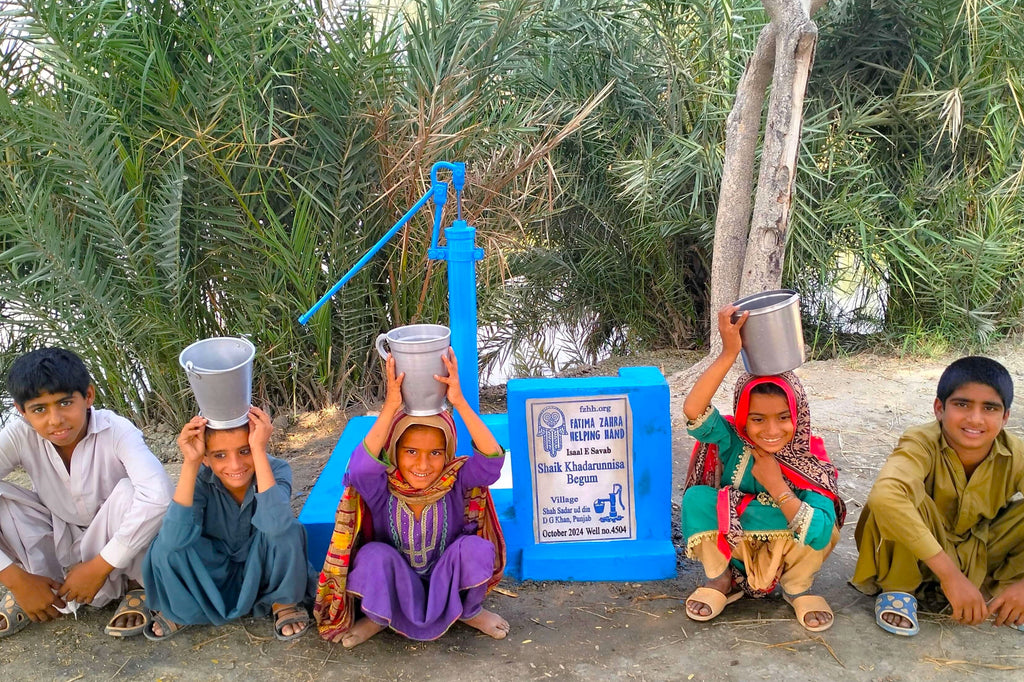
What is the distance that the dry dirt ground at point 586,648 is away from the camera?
2.51m

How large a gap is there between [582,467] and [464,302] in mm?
700

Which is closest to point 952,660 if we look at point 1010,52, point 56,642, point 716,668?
point 716,668

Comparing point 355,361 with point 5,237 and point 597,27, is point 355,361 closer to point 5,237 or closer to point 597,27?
point 5,237

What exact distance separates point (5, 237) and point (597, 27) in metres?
3.56

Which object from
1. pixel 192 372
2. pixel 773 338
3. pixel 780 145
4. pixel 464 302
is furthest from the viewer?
pixel 780 145

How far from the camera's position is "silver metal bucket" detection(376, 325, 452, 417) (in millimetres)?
2398

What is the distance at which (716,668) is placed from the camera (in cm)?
251

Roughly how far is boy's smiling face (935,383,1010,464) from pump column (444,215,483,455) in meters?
1.47

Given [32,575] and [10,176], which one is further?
[10,176]

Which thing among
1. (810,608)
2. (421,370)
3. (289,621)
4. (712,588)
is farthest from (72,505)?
(810,608)

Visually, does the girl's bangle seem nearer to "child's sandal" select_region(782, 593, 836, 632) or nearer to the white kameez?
"child's sandal" select_region(782, 593, 836, 632)

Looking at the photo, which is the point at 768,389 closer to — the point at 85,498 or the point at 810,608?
the point at 810,608

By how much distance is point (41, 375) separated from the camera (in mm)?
2604

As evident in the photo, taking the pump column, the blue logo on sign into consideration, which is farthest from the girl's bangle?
the pump column
